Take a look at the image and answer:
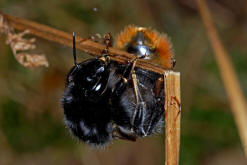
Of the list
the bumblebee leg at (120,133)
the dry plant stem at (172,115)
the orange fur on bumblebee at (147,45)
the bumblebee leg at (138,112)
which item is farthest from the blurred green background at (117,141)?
the dry plant stem at (172,115)

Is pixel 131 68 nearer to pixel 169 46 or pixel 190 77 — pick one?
pixel 169 46

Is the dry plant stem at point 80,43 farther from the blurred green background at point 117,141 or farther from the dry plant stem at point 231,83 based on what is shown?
the blurred green background at point 117,141

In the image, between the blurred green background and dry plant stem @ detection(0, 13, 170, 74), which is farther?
the blurred green background

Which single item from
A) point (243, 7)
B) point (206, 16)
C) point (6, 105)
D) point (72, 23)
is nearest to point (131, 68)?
point (206, 16)

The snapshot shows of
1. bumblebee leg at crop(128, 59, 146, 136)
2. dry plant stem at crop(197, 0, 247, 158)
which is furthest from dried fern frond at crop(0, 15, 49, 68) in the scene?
dry plant stem at crop(197, 0, 247, 158)

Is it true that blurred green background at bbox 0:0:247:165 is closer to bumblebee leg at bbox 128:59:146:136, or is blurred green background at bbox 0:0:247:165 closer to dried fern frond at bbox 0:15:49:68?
dried fern frond at bbox 0:15:49:68

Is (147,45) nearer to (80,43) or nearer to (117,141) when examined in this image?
(80,43)
